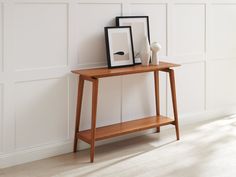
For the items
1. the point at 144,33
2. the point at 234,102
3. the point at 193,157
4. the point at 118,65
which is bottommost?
the point at 193,157

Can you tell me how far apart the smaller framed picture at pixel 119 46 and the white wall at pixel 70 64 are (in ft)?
0.38

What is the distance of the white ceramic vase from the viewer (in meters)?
4.20

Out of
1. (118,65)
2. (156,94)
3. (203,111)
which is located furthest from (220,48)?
(118,65)

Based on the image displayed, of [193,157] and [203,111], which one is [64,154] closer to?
[193,157]

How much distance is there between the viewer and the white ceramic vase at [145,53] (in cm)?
420

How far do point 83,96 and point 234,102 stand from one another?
91.1 inches

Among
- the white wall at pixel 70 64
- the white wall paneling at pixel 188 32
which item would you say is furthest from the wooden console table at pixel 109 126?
the white wall paneling at pixel 188 32

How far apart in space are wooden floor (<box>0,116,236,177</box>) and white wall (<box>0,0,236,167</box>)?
0.23 m

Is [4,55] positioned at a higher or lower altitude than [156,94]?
higher

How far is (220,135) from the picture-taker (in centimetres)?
459

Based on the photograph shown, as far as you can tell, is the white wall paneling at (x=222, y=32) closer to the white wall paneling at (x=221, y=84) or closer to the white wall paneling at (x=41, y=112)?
the white wall paneling at (x=221, y=84)

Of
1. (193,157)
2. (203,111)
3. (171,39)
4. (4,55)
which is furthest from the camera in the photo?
(203,111)

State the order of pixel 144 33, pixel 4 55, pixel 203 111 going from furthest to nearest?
pixel 203 111 < pixel 144 33 < pixel 4 55

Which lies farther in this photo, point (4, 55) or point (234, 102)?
point (234, 102)
